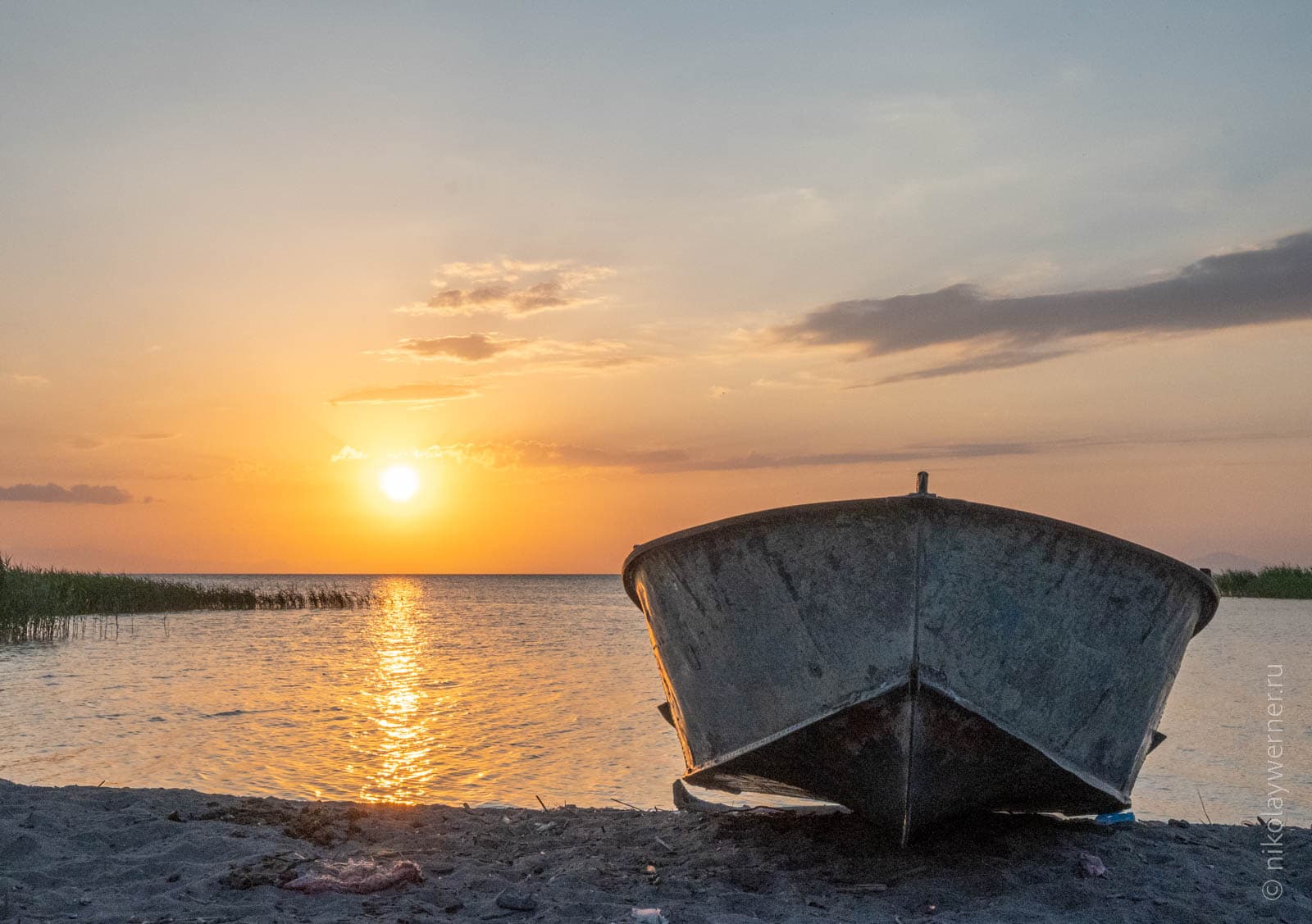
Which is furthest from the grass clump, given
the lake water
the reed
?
the reed

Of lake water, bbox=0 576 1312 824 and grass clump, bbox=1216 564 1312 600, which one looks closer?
lake water, bbox=0 576 1312 824

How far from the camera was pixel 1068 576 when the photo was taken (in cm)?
412

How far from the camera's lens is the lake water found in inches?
361

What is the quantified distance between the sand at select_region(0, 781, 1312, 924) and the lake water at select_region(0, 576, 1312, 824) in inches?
116

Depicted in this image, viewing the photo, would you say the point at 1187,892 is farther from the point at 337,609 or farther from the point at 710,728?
the point at 337,609

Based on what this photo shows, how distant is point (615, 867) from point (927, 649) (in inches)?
84.2

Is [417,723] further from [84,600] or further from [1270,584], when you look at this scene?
[1270,584]

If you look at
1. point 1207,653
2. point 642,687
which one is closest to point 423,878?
point 642,687

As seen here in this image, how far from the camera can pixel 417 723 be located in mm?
13438

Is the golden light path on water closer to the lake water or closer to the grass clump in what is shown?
the lake water

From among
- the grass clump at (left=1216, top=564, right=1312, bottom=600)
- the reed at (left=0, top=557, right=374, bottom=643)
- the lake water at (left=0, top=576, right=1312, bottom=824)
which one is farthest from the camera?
the grass clump at (left=1216, top=564, right=1312, bottom=600)

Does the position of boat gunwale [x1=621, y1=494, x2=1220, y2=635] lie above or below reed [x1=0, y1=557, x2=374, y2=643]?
above

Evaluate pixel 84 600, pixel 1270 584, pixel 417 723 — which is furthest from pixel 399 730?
pixel 1270 584

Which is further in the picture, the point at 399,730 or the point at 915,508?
the point at 399,730
